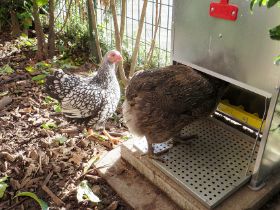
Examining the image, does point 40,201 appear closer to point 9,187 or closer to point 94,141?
point 9,187

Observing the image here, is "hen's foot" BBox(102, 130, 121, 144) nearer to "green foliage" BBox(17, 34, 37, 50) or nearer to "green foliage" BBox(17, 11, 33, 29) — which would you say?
"green foliage" BBox(17, 34, 37, 50)

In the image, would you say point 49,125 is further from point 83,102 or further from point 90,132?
point 83,102

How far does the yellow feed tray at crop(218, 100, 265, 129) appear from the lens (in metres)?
2.13

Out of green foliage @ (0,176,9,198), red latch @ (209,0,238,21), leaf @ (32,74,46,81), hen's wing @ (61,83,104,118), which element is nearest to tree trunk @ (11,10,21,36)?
leaf @ (32,74,46,81)

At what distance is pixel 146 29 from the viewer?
389cm

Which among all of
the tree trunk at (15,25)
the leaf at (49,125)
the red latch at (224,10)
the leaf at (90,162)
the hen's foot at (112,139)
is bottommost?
the leaf at (90,162)

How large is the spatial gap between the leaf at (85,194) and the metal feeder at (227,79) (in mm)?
501

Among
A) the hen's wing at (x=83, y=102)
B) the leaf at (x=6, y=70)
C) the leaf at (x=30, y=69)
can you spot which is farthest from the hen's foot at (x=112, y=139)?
the leaf at (x=6, y=70)

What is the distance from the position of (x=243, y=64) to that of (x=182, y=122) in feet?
1.84

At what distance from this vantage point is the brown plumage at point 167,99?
193cm

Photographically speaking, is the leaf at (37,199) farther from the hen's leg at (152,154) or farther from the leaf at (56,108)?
the leaf at (56,108)

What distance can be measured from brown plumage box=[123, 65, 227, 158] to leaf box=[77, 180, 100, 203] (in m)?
0.56

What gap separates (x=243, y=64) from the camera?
5.51ft

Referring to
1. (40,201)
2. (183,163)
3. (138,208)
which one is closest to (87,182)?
(40,201)
